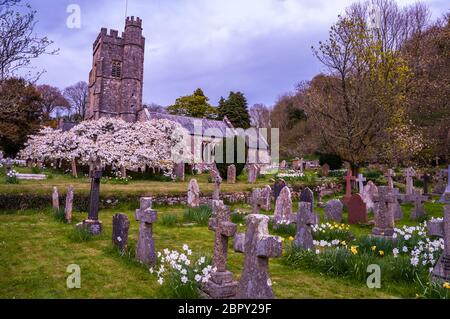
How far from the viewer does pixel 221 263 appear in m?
4.91

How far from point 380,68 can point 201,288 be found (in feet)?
53.8

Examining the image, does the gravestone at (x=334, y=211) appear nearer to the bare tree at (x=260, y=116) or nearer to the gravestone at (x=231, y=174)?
the gravestone at (x=231, y=174)

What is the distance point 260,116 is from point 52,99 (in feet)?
108

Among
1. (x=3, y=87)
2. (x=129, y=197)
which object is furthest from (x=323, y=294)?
(x=3, y=87)

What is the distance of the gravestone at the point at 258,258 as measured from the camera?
12.7 feet

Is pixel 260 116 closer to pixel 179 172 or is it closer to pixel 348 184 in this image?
pixel 179 172

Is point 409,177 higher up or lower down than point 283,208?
higher up

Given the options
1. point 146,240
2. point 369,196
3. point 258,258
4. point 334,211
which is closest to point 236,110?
point 369,196

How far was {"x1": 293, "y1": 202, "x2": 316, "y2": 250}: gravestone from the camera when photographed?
25.3ft

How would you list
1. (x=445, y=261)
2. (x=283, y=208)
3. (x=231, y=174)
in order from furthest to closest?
(x=231, y=174) < (x=283, y=208) < (x=445, y=261)

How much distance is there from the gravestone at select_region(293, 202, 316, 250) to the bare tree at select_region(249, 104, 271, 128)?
162ft

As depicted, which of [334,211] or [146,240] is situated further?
[334,211]

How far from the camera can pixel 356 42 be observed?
56.6ft
